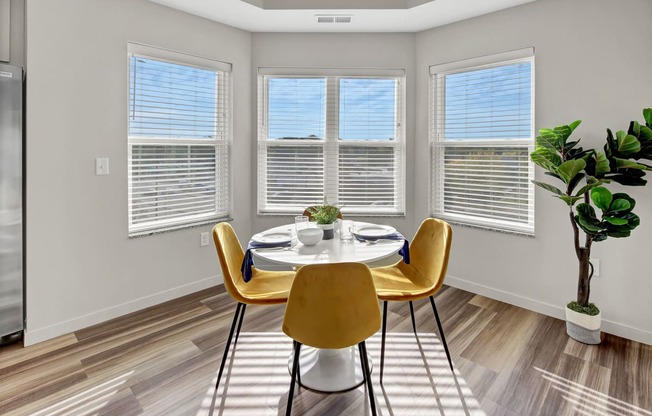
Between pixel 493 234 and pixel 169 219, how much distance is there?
2.94 metres

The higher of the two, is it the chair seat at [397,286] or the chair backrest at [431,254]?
the chair backrest at [431,254]

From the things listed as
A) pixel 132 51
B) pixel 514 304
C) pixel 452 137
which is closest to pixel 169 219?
pixel 132 51

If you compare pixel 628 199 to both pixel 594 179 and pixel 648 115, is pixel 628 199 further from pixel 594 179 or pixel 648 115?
pixel 648 115

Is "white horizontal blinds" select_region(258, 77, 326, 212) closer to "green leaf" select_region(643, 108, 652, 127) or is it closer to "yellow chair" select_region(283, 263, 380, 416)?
"yellow chair" select_region(283, 263, 380, 416)

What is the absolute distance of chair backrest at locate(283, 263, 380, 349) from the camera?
4.88 feet

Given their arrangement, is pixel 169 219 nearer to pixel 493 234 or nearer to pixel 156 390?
pixel 156 390

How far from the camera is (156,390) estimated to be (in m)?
1.98

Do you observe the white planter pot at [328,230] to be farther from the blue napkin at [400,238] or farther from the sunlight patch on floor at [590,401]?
the sunlight patch on floor at [590,401]

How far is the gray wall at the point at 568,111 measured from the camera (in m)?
2.45

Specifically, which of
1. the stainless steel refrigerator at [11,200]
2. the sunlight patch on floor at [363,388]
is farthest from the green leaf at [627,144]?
the stainless steel refrigerator at [11,200]

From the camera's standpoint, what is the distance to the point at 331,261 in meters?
1.80

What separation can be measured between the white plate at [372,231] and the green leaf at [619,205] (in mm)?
1375

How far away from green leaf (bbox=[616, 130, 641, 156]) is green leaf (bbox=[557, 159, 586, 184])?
23cm

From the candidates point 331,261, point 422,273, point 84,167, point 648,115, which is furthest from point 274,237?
point 648,115
